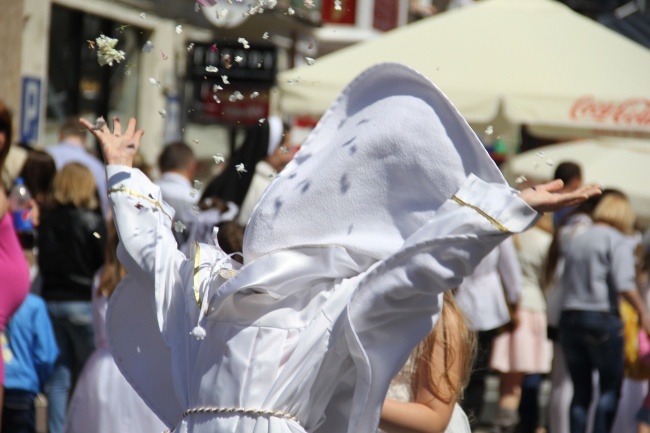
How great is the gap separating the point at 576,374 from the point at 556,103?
1783 mm

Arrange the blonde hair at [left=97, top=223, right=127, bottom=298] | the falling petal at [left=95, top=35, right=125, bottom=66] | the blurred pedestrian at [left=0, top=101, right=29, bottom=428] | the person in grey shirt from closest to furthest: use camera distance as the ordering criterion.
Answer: the falling petal at [left=95, top=35, right=125, bottom=66] < the blurred pedestrian at [left=0, top=101, right=29, bottom=428] < the blonde hair at [left=97, top=223, right=127, bottom=298] < the person in grey shirt

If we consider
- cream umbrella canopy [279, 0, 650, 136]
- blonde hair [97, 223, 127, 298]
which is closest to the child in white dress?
blonde hair [97, 223, 127, 298]

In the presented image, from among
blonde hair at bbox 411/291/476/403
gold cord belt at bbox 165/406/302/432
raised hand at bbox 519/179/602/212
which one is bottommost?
blonde hair at bbox 411/291/476/403

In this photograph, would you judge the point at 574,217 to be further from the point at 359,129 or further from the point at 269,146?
the point at 359,129

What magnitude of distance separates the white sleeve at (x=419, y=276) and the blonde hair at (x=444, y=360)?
2.51ft

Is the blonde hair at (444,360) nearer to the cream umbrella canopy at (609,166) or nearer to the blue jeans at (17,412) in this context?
the blue jeans at (17,412)

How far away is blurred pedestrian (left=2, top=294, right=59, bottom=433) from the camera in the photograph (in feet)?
18.7

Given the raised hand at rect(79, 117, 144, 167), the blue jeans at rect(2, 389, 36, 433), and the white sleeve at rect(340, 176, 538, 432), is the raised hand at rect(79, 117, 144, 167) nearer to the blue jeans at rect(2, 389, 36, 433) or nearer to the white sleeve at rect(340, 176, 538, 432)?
the white sleeve at rect(340, 176, 538, 432)

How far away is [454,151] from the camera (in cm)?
252

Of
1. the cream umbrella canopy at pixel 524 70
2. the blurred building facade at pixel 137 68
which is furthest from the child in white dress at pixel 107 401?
the blurred building facade at pixel 137 68

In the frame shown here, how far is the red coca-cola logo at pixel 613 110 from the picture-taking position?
780cm

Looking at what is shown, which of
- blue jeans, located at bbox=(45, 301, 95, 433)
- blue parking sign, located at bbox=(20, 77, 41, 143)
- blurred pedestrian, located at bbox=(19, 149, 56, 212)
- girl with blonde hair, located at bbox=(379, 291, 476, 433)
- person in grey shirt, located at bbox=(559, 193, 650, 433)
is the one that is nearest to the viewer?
girl with blonde hair, located at bbox=(379, 291, 476, 433)

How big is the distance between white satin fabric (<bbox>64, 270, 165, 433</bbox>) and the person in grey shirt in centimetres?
324

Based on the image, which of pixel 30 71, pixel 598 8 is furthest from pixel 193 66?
pixel 598 8
